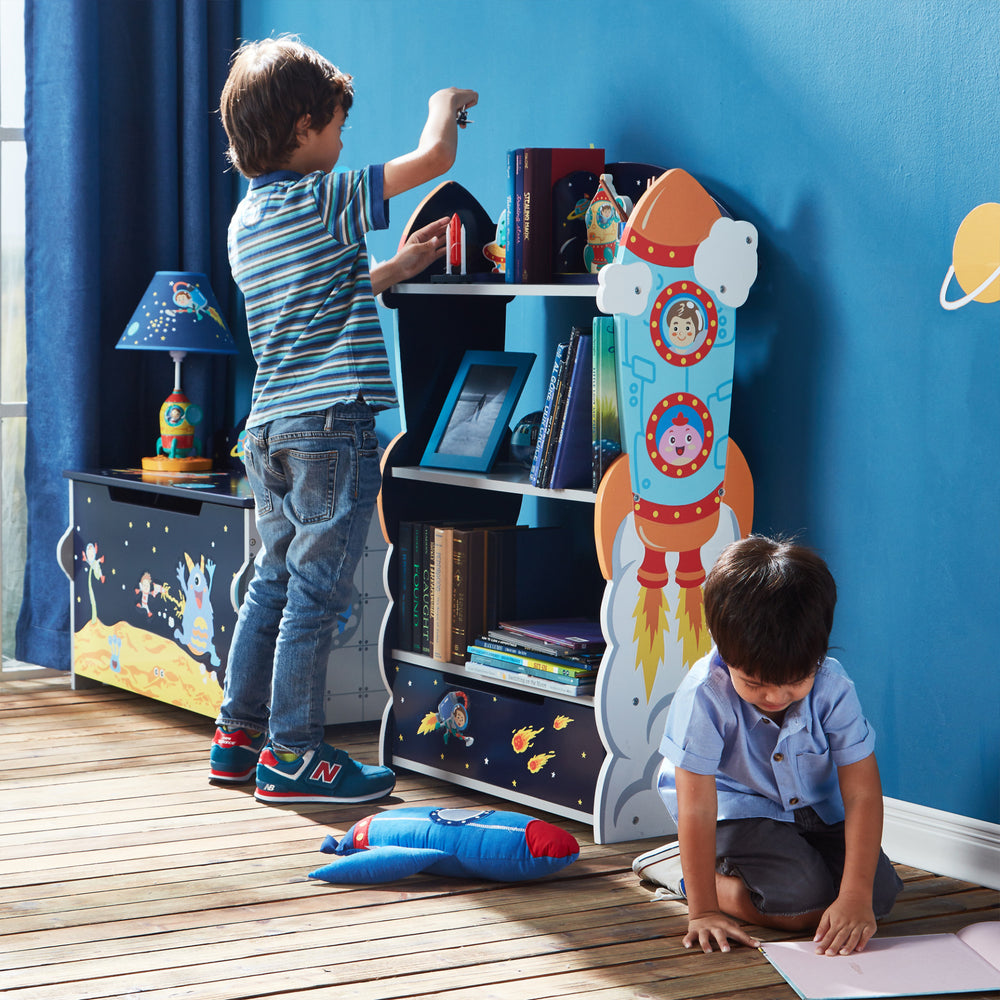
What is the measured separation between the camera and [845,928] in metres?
1.66

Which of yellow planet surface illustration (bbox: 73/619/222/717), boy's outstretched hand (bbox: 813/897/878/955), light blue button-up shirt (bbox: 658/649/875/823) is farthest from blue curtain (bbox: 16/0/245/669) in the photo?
boy's outstretched hand (bbox: 813/897/878/955)

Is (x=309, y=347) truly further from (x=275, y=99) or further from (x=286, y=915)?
(x=286, y=915)

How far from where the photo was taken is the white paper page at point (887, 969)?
1.55 m

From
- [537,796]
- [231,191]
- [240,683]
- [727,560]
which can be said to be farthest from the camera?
[231,191]

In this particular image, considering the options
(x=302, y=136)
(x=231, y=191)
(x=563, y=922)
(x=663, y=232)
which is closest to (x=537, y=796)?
(x=563, y=922)

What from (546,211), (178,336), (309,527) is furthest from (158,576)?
(546,211)

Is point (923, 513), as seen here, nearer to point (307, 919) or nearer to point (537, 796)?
point (537, 796)

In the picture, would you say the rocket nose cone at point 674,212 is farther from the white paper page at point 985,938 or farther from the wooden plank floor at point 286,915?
the white paper page at point 985,938

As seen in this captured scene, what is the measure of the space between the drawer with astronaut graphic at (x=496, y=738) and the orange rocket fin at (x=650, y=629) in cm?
10

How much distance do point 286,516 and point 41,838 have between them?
62 cm

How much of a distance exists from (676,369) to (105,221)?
174 cm

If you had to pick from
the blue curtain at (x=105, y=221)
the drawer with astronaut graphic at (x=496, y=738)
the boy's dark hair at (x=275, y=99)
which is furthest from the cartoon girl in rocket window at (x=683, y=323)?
the blue curtain at (x=105, y=221)

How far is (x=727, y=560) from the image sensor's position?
67.2 inches

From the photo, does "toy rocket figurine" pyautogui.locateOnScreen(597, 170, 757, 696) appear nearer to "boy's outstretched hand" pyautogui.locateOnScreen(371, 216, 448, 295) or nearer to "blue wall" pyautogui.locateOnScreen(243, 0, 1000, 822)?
"blue wall" pyautogui.locateOnScreen(243, 0, 1000, 822)
